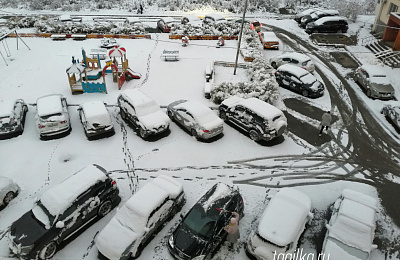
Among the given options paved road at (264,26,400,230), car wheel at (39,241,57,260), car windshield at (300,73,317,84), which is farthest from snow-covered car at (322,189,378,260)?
car windshield at (300,73,317,84)

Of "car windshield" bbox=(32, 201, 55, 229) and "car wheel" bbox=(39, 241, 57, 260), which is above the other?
"car windshield" bbox=(32, 201, 55, 229)

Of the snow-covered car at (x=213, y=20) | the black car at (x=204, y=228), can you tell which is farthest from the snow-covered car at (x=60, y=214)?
the snow-covered car at (x=213, y=20)

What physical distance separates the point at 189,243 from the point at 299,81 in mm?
14824

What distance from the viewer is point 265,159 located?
15.6 meters

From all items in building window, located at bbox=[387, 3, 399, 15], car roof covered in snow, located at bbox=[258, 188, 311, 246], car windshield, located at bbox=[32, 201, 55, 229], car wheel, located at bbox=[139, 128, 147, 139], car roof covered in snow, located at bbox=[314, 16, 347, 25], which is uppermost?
building window, located at bbox=[387, 3, 399, 15]

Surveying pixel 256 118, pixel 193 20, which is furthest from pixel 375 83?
pixel 193 20

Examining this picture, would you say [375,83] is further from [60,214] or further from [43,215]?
[43,215]

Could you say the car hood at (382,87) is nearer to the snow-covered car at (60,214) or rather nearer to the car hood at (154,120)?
the car hood at (154,120)

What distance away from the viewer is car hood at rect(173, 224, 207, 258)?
10.2 metres

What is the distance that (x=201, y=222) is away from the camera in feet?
35.0

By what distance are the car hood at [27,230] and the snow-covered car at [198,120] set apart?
28.2 ft

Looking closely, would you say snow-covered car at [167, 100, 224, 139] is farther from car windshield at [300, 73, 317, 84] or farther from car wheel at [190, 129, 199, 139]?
car windshield at [300, 73, 317, 84]

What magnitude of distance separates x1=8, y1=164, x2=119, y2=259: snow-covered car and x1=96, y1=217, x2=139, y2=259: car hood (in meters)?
1.30

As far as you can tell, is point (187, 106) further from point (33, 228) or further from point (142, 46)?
point (142, 46)
